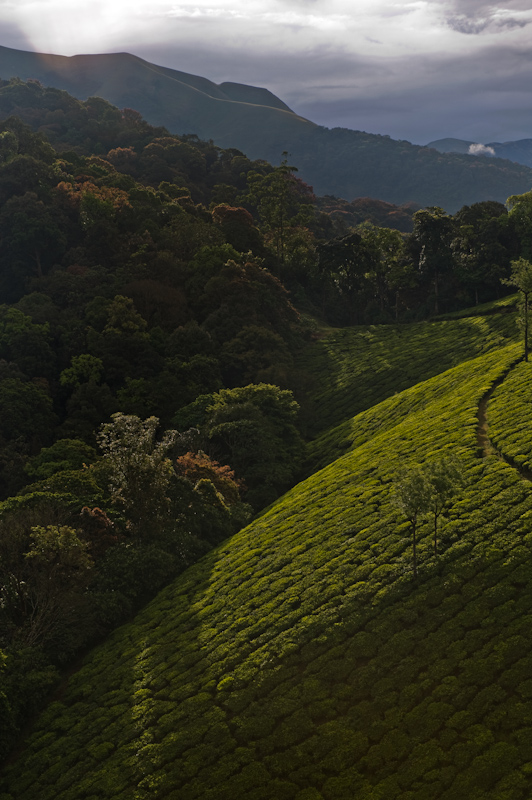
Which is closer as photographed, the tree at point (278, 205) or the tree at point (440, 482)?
the tree at point (440, 482)

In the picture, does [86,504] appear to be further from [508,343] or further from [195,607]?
[508,343]

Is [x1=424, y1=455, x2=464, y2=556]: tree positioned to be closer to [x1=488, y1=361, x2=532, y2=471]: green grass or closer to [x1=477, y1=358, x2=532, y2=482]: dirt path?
[x1=477, y1=358, x2=532, y2=482]: dirt path

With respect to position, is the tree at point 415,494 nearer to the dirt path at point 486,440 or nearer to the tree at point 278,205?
the dirt path at point 486,440

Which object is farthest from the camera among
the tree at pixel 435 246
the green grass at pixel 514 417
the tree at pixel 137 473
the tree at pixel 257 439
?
the tree at pixel 435 246

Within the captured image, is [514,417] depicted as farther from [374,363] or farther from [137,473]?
[374,363]

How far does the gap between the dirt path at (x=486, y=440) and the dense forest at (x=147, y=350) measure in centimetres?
1977

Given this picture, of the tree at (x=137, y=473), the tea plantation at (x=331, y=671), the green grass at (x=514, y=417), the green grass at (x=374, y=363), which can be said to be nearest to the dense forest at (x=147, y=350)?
the tree at (x=137, y=473)

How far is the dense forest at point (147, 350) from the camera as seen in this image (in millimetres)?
40031

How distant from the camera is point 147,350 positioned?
77.4 meters

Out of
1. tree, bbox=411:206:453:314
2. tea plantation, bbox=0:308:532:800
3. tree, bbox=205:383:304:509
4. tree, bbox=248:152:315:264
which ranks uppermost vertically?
tree, bbox=248:152:315:264

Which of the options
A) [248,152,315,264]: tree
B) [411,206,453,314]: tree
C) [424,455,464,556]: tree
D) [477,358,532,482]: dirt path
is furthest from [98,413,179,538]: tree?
[248,152,315,264]: tree

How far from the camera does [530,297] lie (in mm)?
65750

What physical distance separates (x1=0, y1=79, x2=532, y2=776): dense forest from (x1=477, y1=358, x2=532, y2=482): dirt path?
19767mm

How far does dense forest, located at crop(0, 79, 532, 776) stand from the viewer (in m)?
40.0
